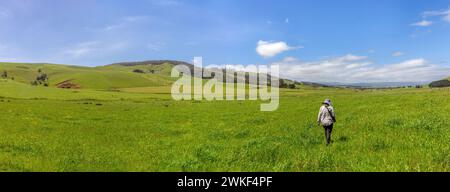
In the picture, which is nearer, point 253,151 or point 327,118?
point 253,151

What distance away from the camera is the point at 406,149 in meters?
15.0

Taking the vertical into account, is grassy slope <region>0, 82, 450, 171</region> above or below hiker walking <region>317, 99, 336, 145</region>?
below

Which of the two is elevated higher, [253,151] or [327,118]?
[327,118]

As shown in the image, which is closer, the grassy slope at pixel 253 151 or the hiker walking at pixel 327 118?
the grassy slope at pixel 253 151

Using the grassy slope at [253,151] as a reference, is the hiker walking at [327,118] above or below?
above

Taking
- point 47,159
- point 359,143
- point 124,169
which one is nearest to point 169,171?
point 124,169

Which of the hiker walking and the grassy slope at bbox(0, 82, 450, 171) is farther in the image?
the hiker walking

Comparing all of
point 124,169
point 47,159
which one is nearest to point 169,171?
point 124,169

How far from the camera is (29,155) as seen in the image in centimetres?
1634
